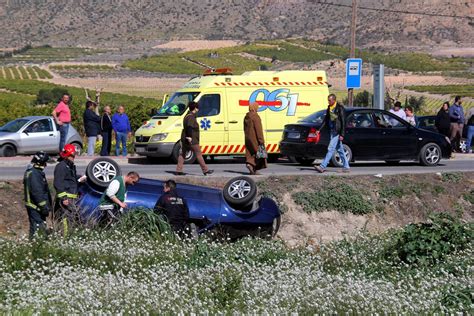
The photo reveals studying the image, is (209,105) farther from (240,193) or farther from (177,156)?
(240,193)

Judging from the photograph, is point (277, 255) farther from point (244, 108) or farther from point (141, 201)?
point (244, 108)

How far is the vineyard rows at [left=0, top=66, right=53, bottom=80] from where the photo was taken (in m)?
97.3

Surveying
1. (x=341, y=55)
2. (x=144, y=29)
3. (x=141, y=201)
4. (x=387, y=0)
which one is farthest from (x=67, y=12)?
(x=141, y=201)

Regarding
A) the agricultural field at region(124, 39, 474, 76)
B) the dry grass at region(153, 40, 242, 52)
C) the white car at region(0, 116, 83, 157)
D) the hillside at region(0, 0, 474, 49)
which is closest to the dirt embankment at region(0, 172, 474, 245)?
the white car at region(0, 116, 83, 157)

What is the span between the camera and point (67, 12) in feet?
546

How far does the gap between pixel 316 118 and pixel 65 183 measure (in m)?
9.77

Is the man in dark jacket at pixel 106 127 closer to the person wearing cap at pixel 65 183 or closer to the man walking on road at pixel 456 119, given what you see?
the man walking on road at pixel 456 119

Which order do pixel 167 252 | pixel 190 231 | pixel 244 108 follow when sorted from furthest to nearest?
pixel 244 108, pixel 190 231, pixel 167 252

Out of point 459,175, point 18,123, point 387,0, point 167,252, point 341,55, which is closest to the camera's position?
point 167,252

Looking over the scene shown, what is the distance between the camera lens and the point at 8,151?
27359 millimetres

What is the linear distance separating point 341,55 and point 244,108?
88.8 metres

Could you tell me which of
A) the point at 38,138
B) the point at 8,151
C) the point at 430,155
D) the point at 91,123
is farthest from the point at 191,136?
the point at 8,151

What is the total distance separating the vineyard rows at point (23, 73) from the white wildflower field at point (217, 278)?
85379mm

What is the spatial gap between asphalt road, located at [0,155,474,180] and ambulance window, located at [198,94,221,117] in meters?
1.35
